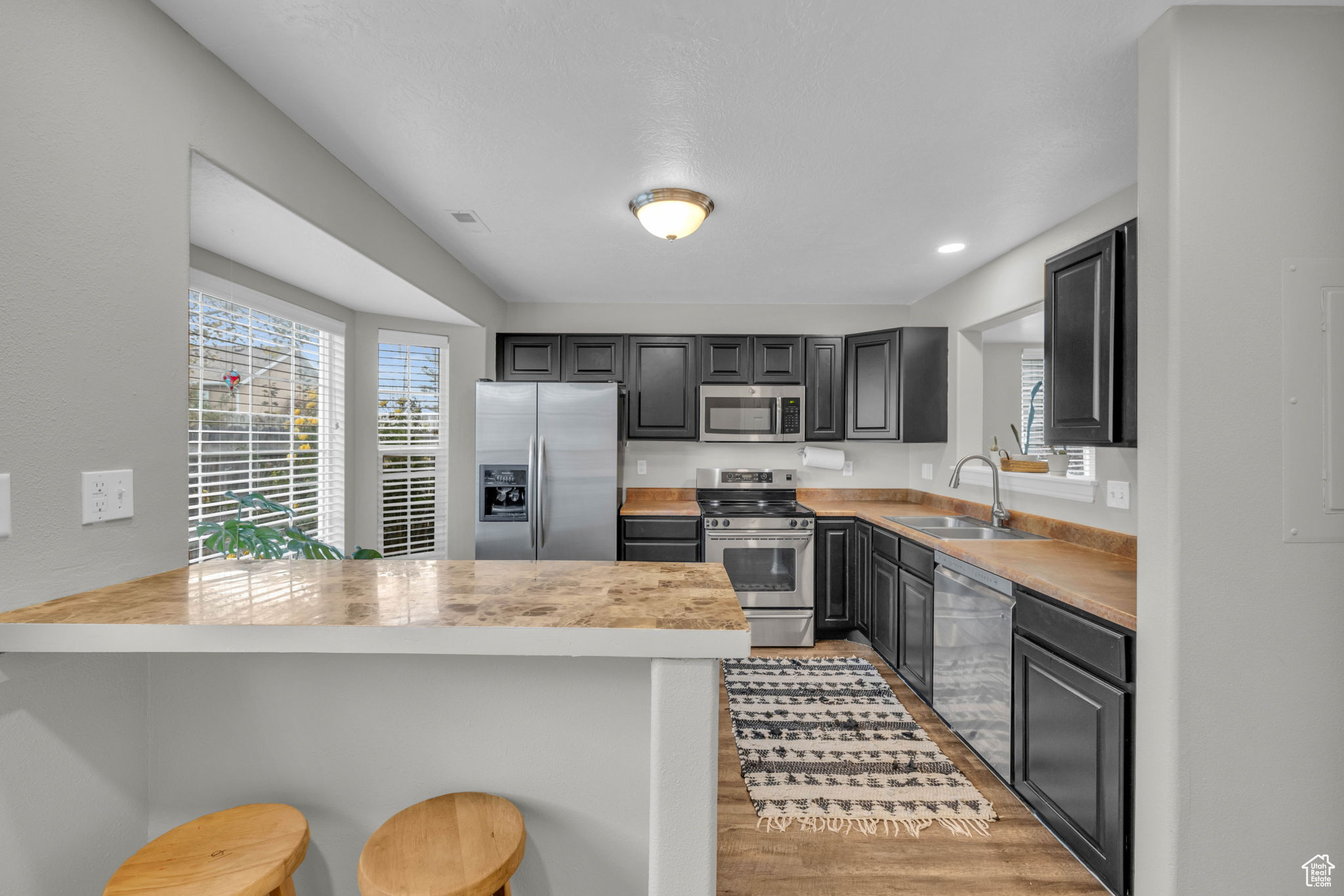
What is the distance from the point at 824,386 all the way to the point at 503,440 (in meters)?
2.23

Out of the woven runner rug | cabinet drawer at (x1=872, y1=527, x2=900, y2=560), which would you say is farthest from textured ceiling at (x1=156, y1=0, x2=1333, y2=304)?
the woven runner rug

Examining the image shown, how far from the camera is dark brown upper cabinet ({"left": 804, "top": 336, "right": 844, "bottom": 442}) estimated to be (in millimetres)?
4137

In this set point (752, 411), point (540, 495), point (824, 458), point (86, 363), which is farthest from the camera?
point (824, 458)

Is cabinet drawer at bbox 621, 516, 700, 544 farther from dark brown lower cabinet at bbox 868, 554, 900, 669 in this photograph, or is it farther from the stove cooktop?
dark brown lower cabinet at bbox 868, 554, 900, 669

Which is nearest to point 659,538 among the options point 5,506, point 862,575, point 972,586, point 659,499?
point 659,499

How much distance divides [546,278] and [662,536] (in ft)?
5.90

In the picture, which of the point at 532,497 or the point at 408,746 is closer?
the point at 408,746

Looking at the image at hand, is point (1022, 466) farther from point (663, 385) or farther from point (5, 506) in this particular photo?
point (5, 506)

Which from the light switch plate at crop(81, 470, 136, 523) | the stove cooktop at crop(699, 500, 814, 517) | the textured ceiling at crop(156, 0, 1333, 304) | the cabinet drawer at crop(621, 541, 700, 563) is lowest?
the cabinet drawer at crop(621, 541, 700, 563)

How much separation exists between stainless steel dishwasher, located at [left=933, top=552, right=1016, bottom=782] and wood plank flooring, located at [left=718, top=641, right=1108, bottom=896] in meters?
0.25

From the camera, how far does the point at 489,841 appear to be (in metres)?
1.10

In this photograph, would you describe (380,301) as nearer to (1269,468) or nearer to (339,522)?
(339,522)

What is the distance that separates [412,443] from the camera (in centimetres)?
376

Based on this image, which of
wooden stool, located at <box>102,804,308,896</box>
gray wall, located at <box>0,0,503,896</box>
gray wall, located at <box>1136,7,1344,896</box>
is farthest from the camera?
gray wall, located at <box>1136,7,1344,896</box>
